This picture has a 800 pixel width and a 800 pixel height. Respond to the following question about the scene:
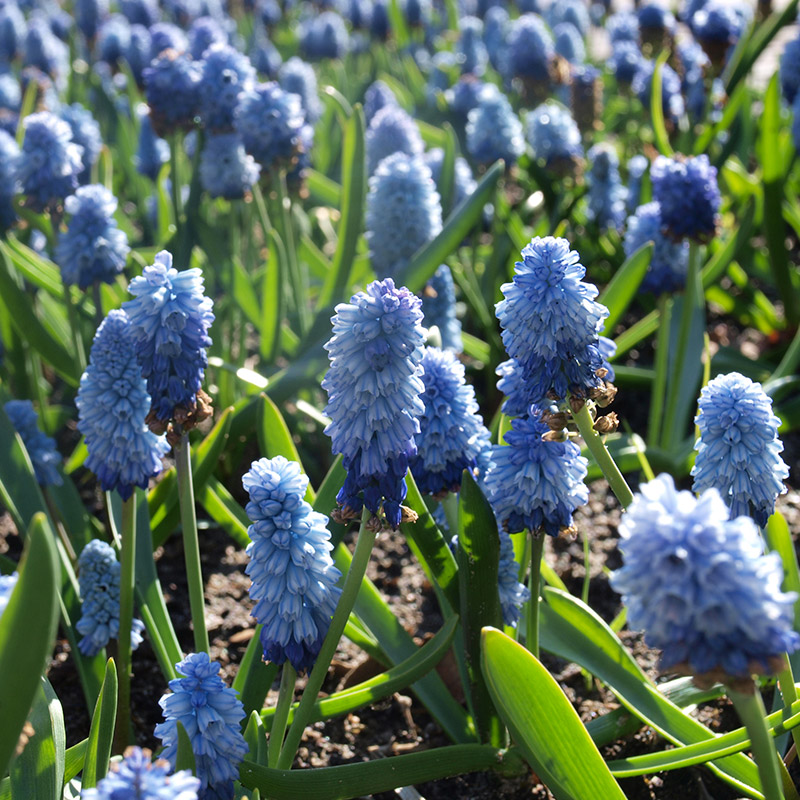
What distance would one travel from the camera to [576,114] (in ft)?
15.8

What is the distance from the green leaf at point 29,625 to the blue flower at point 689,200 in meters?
2.11

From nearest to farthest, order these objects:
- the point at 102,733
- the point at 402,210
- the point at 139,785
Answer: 1. the point at 139,785
2. the point at 102,733
3. the point at 402,210

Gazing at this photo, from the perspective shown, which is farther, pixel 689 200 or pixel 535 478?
pixel 689 200

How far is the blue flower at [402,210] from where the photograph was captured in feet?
10.6

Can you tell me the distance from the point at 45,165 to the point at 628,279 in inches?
69.9

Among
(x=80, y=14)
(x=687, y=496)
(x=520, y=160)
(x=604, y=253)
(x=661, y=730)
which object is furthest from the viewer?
(x=80, y=14)

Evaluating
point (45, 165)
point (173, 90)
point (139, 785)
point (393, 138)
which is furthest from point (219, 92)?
point (139, 785)

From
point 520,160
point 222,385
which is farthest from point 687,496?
point 520,160

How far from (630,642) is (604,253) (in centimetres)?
196

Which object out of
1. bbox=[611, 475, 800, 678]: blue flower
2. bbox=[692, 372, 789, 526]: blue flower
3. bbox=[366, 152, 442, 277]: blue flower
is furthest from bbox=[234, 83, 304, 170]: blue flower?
bbox=[611, 475, 800, 678]: blue flower

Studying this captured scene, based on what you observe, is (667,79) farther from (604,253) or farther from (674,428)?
(674,428)

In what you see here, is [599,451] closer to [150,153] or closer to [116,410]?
[116,410]

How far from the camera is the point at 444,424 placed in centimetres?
200

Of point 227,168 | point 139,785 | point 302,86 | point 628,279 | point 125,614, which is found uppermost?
point 302,86
